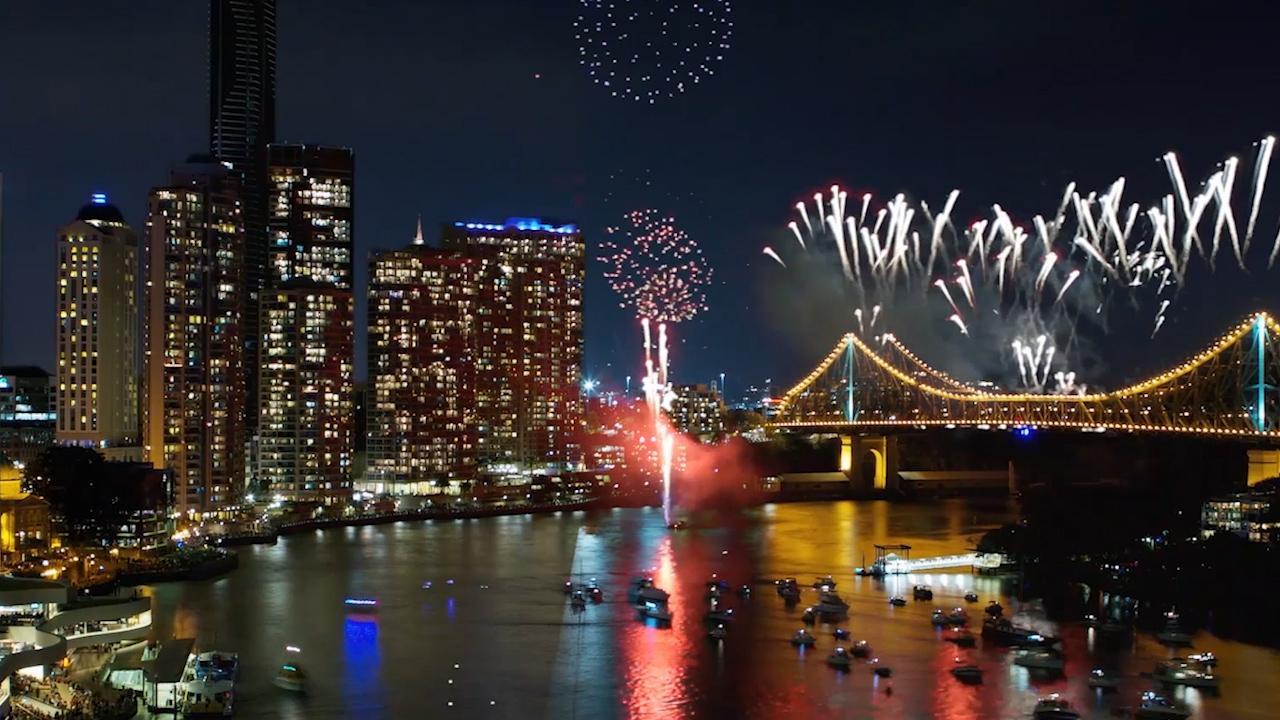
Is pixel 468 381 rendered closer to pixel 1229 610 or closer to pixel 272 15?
pixel 1229 610

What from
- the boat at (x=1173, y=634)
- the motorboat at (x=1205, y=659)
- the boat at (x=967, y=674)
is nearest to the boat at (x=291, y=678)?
the boat at (x=967, y=674)

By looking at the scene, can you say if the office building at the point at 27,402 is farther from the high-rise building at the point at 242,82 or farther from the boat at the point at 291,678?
the boat at the point at 291,678

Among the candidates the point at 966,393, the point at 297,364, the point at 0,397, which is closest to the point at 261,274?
the point at 0,397

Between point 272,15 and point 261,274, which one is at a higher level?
point 272,15

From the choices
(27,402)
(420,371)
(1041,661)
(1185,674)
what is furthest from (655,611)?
(27,402)

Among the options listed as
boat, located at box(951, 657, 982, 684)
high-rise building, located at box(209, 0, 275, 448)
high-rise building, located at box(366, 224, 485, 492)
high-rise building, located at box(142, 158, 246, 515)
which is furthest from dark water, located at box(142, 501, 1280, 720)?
high-rise building, located at box(209, 0, 275, 448)

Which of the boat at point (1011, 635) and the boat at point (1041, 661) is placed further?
the boat at point (1011, 635)
